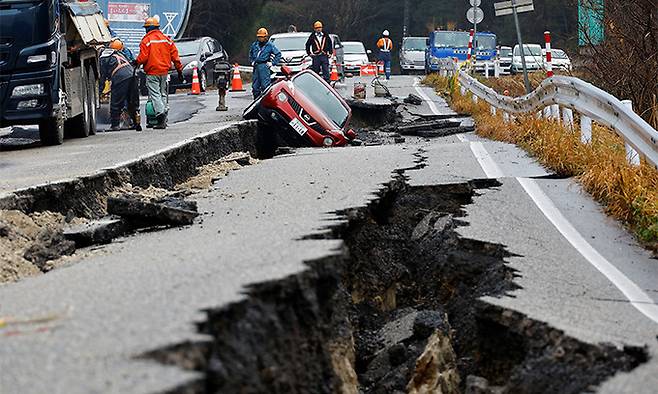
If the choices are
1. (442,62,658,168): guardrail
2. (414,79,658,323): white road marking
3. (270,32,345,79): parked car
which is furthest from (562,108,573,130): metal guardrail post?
(270,32,345,79): parked car

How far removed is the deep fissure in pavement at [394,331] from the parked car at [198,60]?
78.8 ft

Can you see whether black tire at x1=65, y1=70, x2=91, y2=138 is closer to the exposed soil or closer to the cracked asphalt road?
the cracked asphalt road

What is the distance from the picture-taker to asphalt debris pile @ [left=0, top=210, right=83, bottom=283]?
20.8 ft

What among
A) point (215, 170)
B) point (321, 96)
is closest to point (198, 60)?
point (321, 96)

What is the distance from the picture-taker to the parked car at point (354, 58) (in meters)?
41.8

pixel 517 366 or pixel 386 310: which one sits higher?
pixel 517 366

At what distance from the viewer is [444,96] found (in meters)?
26.9

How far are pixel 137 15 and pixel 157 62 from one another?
18006mm

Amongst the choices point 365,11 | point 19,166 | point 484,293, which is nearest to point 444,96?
point 19,166

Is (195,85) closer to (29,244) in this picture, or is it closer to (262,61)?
(262,61)

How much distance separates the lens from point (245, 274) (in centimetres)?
495

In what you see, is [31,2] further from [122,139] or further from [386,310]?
[386,310]

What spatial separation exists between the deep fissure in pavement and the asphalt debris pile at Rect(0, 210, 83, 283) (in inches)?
66.5

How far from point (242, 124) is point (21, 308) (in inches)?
422
